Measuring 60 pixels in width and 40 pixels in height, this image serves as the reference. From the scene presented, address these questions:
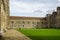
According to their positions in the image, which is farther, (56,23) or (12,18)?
(12,18)

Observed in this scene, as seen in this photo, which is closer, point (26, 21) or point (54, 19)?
point (54, 19)

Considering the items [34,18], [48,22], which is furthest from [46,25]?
[34,18]

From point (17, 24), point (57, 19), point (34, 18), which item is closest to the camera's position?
point (57, 19)

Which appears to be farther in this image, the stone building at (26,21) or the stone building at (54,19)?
the stone building at (26,21)

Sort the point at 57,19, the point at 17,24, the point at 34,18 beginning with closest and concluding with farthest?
the point at 57,19
the point at 17,24
the point at 34,18

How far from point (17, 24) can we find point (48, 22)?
980 cm

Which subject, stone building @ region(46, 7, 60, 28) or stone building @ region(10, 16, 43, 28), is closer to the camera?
stone building @ region(46, 7, 60, 28)

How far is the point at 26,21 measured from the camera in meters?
69.7

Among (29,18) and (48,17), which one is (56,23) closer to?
(48,17)

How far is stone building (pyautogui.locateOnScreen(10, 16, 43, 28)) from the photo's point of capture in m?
67.8

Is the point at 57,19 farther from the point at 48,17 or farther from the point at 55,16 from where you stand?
the point at 48,17

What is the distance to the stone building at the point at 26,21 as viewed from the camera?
222 feet

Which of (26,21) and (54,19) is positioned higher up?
(54,19)

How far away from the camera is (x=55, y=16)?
62844mm
